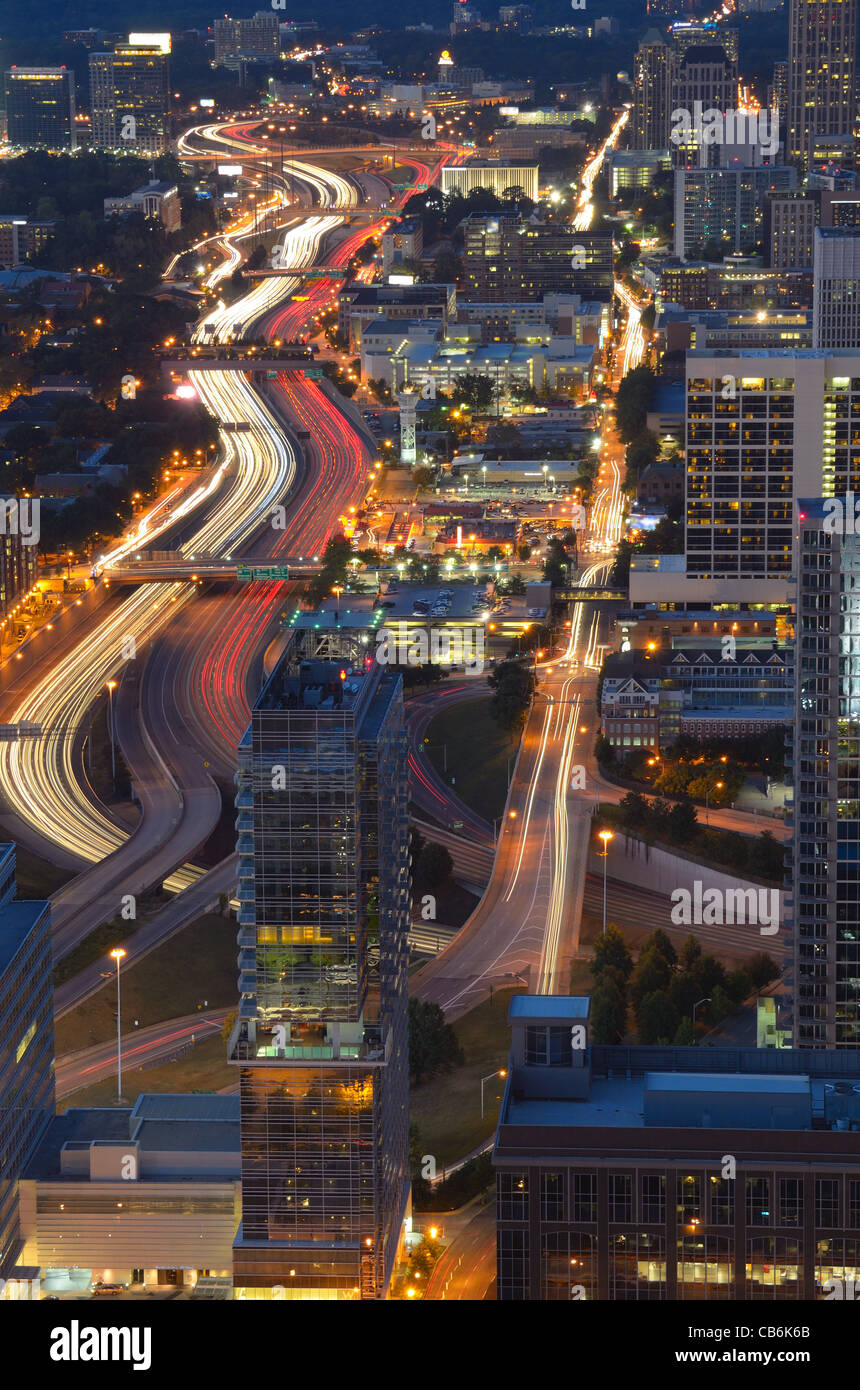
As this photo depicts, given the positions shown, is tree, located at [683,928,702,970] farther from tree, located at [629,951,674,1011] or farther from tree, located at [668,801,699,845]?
tree, located at [668,801,699,845]

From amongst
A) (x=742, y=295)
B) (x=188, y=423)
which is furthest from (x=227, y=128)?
(x=188, y=423)

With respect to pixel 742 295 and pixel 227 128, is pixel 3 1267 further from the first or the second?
pixel 227 128

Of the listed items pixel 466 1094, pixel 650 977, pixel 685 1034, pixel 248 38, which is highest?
pixel 248 38

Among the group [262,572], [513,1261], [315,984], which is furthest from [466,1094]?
[262,572]

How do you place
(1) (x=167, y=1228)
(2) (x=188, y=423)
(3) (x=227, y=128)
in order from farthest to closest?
1. (3) (x=227, y=128)
2. (2) (x=188, y=423)
3. (1) (x=167, y=1228)

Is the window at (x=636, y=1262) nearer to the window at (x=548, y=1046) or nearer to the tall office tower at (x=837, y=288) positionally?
the window at (x=548, y=1046)

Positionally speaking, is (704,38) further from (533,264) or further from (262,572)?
(262,572)

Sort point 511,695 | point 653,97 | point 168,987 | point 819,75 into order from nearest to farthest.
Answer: point 168,987
point 511,695
point 819,75
point 653,97
